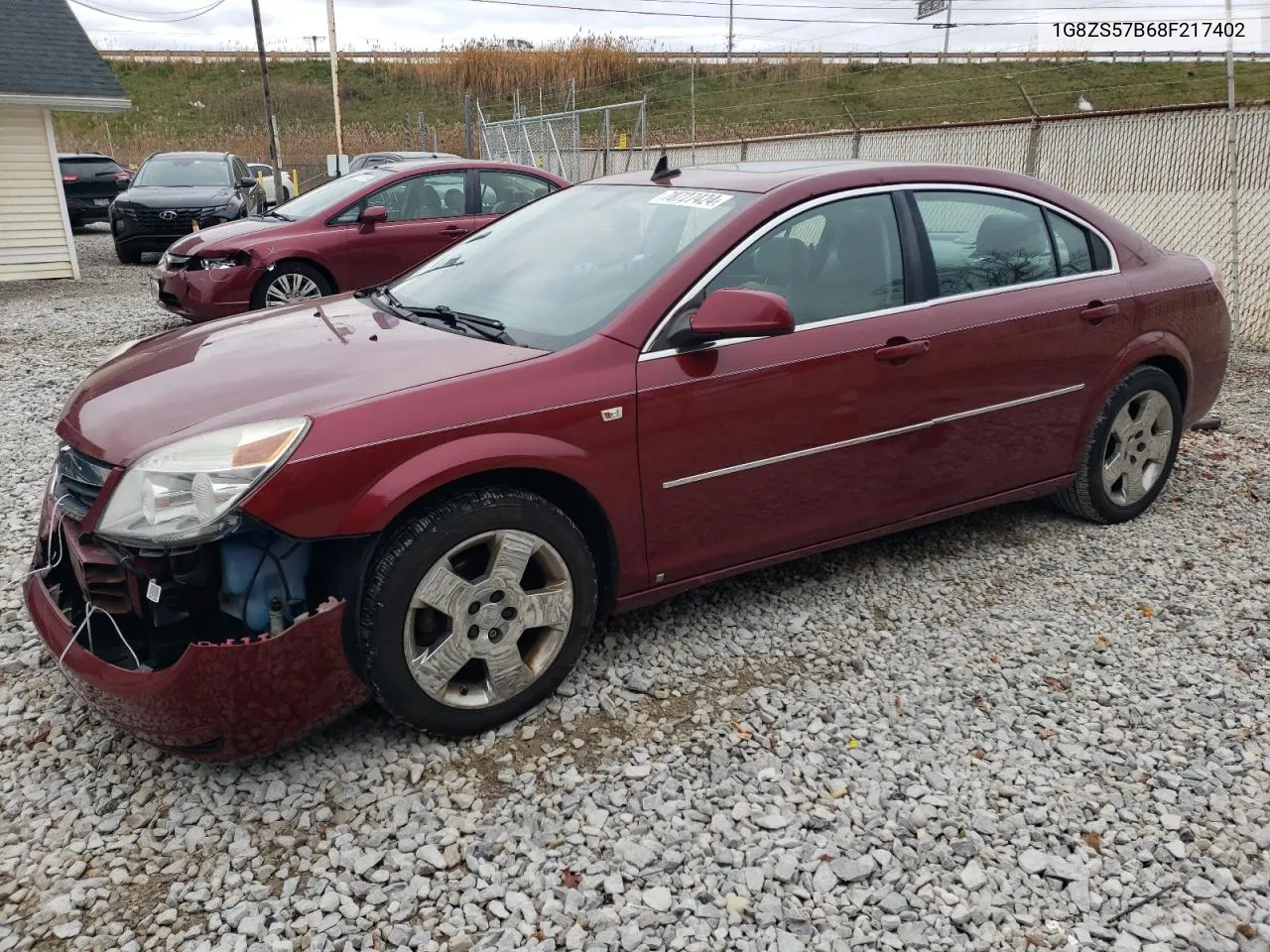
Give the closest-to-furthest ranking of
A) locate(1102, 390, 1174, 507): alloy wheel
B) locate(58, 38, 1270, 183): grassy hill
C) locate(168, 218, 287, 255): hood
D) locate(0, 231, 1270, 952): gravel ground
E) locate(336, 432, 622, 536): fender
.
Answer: locate(0, 231, 1270, 952): gravel ground → locate(336, 432, 622, 536): fender → locate(1102, 390, 1174, 507): alloy wheel → locate(168, 218, 287, 255): hood → locate(58, 38, 1270, 183): grassy hill

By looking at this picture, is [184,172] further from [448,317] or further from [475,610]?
[475,610]

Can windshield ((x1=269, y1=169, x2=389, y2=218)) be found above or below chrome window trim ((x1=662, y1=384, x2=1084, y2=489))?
above

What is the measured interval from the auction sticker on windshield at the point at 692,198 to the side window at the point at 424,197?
593cm

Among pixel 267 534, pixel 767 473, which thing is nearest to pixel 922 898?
pixel 767 473

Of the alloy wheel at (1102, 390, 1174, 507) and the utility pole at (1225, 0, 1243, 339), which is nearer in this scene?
the alloy wheel at (1102, 390, 1174, 507)

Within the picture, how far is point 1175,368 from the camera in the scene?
15.3 feet

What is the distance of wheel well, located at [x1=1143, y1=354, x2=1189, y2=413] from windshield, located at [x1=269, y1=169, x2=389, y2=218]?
6944 mm

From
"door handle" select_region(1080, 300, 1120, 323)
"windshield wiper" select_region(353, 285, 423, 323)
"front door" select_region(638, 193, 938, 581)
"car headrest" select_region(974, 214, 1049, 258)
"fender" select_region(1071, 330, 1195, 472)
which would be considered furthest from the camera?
"fender" select_region(1071, 330, 1195, 472)

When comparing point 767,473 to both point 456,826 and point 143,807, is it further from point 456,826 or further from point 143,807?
point 143,807

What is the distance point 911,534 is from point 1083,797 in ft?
6.24

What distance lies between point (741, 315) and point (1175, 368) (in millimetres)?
2682

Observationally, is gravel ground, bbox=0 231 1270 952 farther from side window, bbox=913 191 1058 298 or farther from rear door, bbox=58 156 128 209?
rear door, bbox=58 156 128 209

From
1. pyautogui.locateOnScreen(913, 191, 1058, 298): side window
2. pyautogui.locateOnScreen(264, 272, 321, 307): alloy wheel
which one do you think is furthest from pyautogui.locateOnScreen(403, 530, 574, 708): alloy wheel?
pyautogui.locateOnScreen(264, 272, 321, 307): alloy wheel

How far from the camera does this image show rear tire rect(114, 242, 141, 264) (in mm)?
14867
